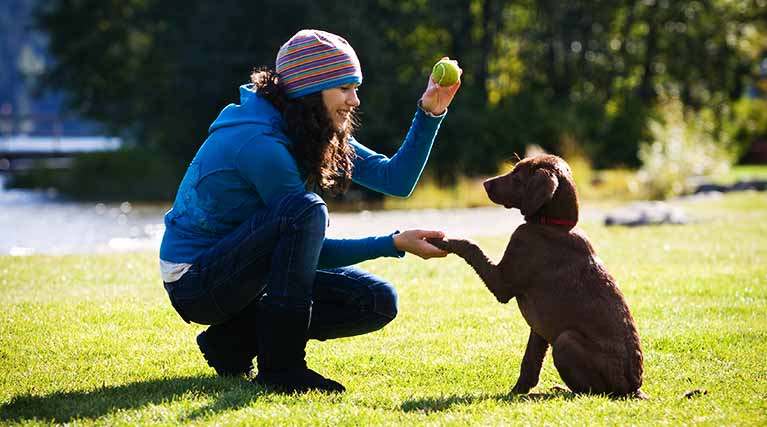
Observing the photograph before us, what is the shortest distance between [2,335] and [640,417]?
12.9 ft

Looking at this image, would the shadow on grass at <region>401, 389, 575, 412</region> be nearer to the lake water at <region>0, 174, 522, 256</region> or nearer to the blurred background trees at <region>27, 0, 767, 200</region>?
the lake water at <region>0, 174, 522, 256</region>

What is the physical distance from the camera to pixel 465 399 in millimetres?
4734

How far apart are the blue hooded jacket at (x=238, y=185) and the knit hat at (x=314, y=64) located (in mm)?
179

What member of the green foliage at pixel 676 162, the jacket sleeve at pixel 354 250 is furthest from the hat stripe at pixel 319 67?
the green foliage at pixel 676 162

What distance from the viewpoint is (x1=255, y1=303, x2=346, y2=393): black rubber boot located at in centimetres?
465

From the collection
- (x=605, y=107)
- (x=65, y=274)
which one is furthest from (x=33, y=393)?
(x=605, y=107)

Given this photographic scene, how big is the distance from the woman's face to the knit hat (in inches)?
1.8

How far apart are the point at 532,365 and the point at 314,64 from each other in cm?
180

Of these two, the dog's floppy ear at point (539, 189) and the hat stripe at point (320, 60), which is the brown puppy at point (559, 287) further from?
the hat stripe at point (320, 60)

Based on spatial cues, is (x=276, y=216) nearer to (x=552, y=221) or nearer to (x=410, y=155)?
(x=410, y=155)

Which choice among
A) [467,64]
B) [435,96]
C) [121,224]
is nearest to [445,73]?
[435,96]

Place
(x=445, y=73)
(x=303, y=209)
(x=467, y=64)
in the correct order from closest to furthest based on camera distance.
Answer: (x=303, y=209) → (x=445, y=73) → (x=467, y=64)

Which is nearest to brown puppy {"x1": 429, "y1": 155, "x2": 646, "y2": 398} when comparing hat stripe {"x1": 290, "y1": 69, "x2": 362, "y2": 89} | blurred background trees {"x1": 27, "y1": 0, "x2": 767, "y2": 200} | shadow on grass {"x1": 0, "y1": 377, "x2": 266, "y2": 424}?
hat stripe {"x1": 290, "y1": 69, "x2": 362, "y2": 89}

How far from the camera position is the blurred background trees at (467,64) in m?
24.8
